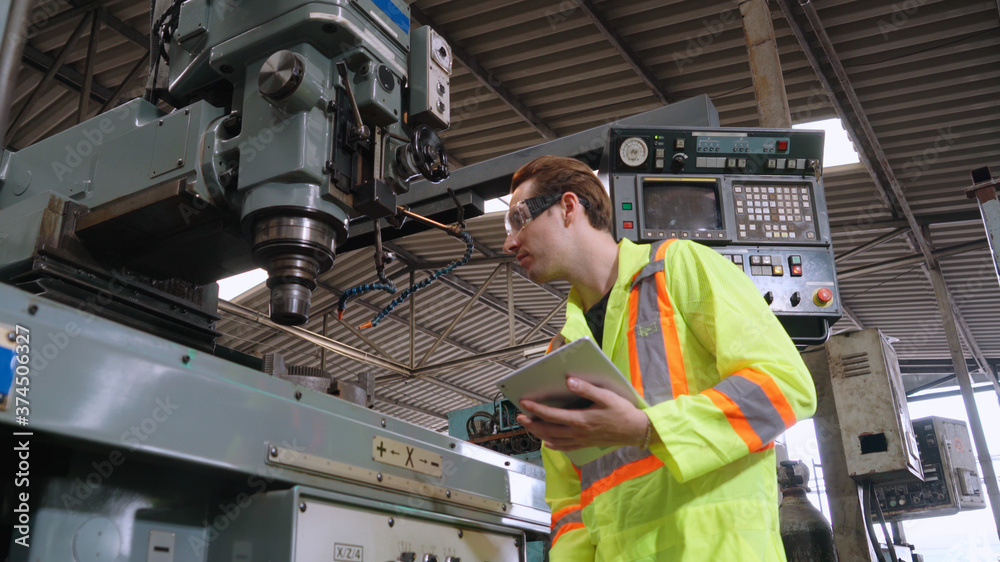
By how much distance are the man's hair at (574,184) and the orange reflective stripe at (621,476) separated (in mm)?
538

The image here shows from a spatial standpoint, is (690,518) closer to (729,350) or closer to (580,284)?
(729,350)

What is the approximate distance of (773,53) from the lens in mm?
3910

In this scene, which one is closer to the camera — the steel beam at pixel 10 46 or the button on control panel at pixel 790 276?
the steel beam at pixel 10 46

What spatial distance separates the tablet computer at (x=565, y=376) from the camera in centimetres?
106

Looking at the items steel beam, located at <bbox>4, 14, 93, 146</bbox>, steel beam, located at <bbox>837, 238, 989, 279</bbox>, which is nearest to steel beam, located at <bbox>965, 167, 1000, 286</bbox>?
steel beam, located at <bbox>4, 14, 93, 146</bbox>

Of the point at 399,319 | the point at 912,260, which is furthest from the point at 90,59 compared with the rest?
the point at 912,260

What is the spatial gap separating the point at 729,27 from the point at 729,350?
5322mm

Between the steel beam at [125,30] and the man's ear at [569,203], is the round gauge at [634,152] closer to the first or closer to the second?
the man's ear at [569,203]

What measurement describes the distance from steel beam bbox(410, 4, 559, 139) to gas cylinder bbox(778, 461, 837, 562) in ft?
13.6

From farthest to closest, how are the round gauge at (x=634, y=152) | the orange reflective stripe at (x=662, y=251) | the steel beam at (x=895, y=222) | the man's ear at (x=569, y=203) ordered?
1. the steel beam at (x=895, y=222)
2. the round gauge at (x=634, y=152)
3. the man's ear at (x=569, y=203)
4. the orange reflective stripe at (x=662, y=251)

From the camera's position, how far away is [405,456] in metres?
1.52

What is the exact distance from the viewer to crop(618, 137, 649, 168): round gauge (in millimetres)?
2213

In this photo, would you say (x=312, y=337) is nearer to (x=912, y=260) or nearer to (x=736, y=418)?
(x=912, y=260)

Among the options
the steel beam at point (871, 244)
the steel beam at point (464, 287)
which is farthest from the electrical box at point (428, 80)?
the steel beam at point (871, 244)
